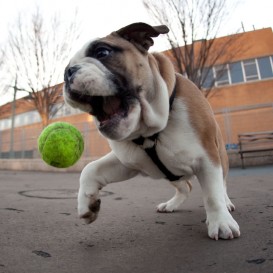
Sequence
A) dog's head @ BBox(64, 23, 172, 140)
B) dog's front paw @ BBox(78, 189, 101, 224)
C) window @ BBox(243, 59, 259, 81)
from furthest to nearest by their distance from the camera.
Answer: window @ BBox(243, 59, 259, 81)
dog's front paw @ BBox(78, 189, 101, 224)
dog's head @ BBox(64, 23, 172, 140)

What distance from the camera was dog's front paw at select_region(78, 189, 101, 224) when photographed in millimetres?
2164

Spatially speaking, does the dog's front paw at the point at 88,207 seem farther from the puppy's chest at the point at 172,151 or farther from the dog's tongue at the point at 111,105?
the dog's tongue at the point at 111,105

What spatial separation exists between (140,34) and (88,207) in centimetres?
121

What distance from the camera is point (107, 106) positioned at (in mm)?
2027

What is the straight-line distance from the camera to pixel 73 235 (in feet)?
6.81

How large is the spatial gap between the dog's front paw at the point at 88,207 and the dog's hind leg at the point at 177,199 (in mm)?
974

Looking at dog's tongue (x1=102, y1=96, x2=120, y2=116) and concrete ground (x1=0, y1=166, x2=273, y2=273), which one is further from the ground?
dog's tongue (x1=102, y1=96, x2=120, y2=116)

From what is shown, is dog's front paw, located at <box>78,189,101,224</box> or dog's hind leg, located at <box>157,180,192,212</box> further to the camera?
dog's hind leg, located at <box>157,180,192,212</box>

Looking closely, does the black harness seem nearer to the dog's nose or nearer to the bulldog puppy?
the bulldog puppy

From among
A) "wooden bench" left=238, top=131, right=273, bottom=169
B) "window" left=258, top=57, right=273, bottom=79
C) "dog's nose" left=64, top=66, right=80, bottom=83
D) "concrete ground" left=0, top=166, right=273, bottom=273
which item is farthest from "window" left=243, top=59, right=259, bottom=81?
"dog's nose" left=64, top=66, right=80, bottom=83

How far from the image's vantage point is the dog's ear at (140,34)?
2.21 meters

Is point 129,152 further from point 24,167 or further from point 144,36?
point 24,167

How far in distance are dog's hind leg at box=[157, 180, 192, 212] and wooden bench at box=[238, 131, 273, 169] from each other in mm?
6642

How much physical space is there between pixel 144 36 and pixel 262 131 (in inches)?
363
